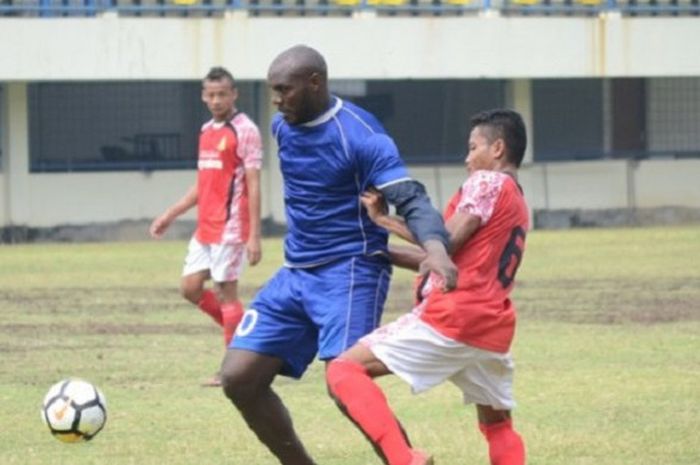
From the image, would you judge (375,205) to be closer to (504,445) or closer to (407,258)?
(407,258)

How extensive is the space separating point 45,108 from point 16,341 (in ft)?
55.9

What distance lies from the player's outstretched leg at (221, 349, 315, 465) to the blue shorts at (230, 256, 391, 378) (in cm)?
6

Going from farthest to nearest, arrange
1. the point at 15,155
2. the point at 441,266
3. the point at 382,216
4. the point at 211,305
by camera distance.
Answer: the point at 15,155 < the point at 211,305 < the point at 382,216 < the point at 441,266

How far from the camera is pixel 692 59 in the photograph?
112 feet

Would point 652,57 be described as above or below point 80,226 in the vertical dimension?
above

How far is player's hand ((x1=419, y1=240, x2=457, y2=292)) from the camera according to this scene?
775 cm

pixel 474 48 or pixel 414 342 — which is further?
pixel 474 48

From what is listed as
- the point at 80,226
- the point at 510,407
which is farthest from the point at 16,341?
the point at 80,226

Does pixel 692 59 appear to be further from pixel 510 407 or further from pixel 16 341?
pixel 510 407

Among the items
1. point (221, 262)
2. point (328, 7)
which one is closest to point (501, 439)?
point (221, 262)

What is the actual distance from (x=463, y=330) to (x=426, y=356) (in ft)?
0.63

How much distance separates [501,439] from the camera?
8594mm

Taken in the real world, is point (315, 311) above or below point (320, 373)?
above

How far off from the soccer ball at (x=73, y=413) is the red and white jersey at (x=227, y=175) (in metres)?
4.36
